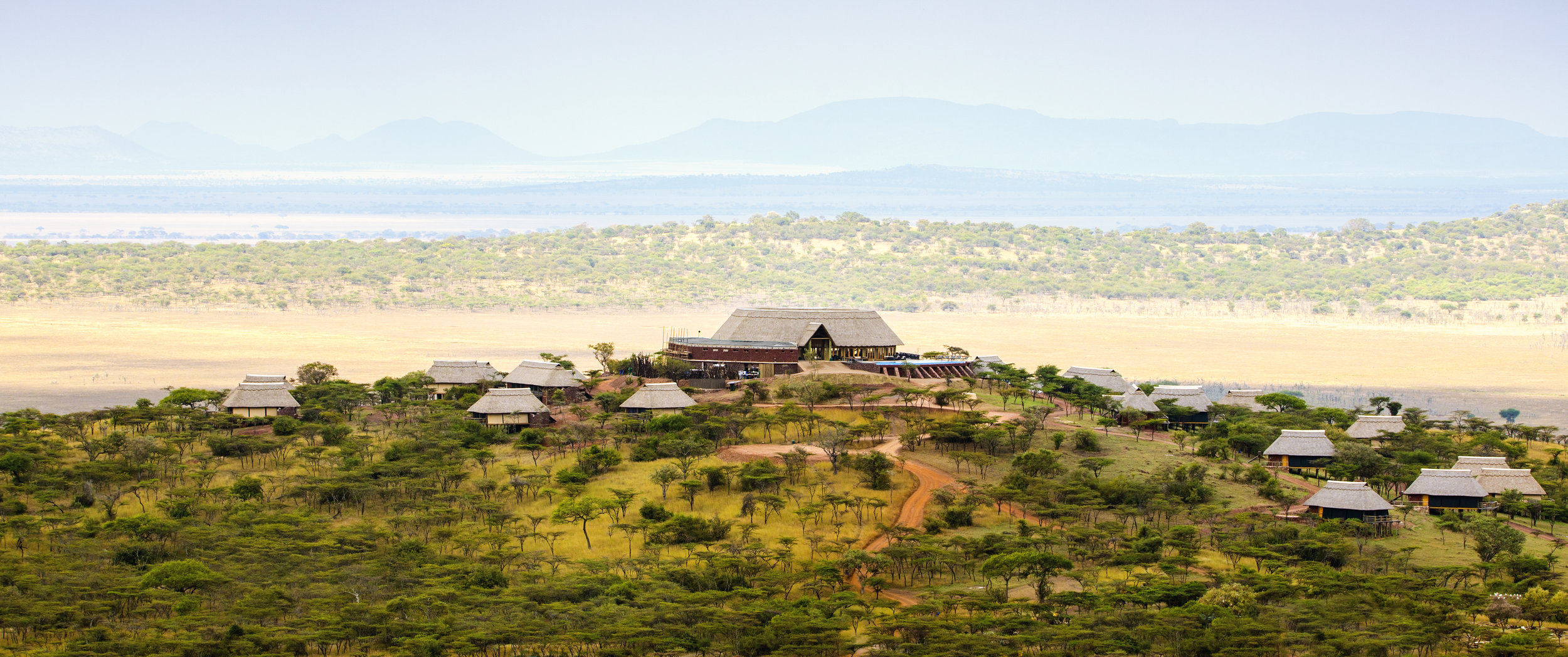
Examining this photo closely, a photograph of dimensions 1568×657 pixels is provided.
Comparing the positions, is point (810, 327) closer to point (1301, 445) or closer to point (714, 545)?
point (1301, 445)

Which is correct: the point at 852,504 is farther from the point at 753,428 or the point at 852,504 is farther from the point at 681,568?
the point at 753,428

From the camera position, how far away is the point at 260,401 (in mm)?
76938

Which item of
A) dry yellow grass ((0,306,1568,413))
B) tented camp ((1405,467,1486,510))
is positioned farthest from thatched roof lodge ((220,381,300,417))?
tented camp ((1405,467,1486,510))

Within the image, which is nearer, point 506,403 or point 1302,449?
point 1302,449

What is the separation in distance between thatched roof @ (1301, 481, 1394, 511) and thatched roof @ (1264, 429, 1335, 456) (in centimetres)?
963

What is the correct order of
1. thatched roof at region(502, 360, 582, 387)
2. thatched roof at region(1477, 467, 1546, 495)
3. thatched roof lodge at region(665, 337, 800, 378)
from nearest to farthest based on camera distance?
1. thatched roof at region(1477, 467, 1546, 495)
2. thatched roof at region(502, 360, 582, 387)
3. thatched roof lodge at region(665, 337, 800, 378)

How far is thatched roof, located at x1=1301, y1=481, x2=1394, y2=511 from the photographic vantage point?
59.9 meters

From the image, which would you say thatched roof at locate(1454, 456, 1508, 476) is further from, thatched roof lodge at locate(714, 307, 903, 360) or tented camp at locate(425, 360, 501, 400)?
tented camp at locate(425, 360, 501, 400)

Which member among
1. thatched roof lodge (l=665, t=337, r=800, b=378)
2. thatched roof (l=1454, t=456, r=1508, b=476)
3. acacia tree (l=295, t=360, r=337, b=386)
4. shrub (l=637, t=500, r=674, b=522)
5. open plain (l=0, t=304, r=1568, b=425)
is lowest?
open plain (l=0, t=304, r=1568, b=425)

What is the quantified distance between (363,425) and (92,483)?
1407 cm

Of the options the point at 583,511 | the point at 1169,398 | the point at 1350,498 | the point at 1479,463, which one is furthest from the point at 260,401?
the point at 1479,463

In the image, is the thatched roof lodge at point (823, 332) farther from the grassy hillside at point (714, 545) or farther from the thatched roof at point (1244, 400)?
the thatched roof at point (1244, 400)

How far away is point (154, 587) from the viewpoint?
51.5m

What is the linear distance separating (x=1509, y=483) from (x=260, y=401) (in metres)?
55.8
